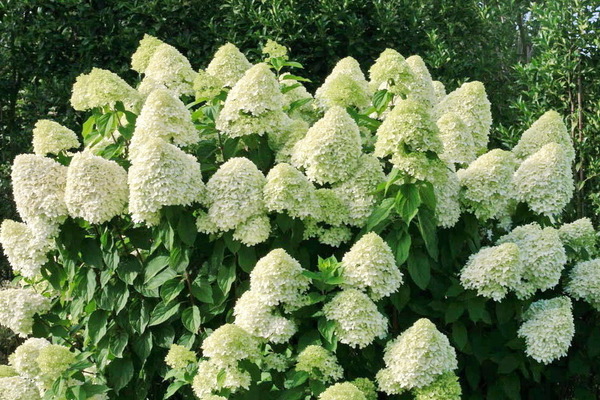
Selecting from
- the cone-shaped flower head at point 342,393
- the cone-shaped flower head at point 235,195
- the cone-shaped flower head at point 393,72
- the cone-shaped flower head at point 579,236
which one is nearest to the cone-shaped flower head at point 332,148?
the cone-shaped flower head at point 235,195

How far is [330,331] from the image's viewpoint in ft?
11.6

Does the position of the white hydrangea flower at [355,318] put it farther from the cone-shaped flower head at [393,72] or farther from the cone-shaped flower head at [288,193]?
the cone-shaped flower head at [393,72]

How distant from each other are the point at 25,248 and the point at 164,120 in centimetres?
98

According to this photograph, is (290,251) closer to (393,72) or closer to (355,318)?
(355,318)

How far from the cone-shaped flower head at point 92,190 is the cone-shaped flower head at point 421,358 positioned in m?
1.45

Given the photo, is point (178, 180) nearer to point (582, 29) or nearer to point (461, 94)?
point (461, 94)

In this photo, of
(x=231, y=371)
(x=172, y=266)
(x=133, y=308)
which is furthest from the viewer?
(x=133, y=308)

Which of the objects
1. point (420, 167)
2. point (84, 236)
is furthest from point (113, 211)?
point (420, 167)

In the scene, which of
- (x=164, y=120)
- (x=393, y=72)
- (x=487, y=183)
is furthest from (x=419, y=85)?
(x=164, y=120)

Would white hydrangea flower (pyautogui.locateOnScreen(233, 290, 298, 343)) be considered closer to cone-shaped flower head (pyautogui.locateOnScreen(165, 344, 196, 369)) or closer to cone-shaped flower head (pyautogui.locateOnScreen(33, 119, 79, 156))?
cone-shaped flower head (pyautogui.locateOnScreen(165, 344, 196, 369))

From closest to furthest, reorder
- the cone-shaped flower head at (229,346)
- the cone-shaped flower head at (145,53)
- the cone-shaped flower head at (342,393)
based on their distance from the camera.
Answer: the cone-shaped flower head at (342,393) → the cone-shaped flower head at (229,346) → the cone-shaped flower head at (145,53)

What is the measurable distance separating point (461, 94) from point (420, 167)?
1.15 meters

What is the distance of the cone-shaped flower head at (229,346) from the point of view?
11.1 feet

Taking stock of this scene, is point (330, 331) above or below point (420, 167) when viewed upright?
below
